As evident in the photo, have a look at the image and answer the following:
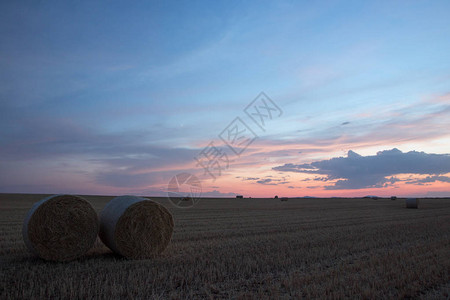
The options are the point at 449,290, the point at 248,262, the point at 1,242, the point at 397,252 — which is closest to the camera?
the point at 449,290

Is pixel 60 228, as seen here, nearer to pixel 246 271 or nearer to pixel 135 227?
pixel 135 227

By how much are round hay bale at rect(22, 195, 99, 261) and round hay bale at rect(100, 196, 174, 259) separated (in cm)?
43

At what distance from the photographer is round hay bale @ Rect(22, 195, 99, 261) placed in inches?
290

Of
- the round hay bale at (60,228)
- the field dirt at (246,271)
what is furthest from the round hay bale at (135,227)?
the round hay bale at (60,228)

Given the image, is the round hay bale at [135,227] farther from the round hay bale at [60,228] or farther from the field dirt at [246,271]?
the round hay bale at [60,228]

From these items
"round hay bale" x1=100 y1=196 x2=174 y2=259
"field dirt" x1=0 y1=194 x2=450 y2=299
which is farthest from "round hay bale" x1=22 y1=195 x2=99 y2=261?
"round hay bale" x1=100 y1=196 x2=174 y2=259

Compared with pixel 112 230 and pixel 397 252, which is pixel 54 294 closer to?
pixel 112 230

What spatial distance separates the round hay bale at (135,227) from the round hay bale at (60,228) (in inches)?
17.1

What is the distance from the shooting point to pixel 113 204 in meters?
8.59

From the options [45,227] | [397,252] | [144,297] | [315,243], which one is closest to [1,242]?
[45,227]

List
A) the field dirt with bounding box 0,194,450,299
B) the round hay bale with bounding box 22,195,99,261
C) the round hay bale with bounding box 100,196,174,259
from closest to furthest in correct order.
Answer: the field dirt with bounding box 0,194,450,299
the round hay bale with bounding box 22,195,99,261
the round hay bale with bounding box 100,196,174,259

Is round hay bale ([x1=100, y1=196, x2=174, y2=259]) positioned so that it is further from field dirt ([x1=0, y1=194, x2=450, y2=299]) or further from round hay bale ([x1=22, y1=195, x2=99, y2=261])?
round hay bale ([x1=22, y1=195, x2=99, y2=261])

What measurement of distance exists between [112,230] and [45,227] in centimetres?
143

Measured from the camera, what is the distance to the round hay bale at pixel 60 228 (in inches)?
290
